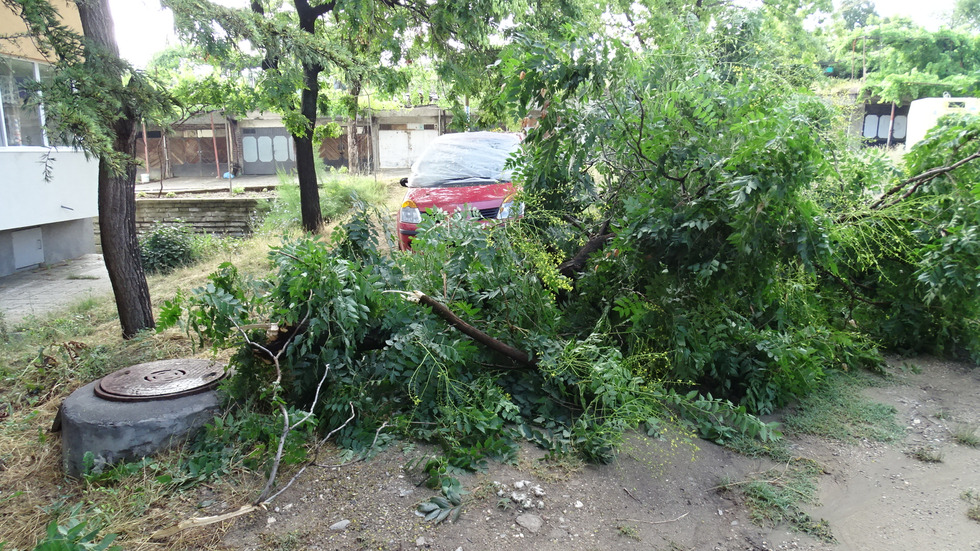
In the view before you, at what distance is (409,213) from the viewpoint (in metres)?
8.91

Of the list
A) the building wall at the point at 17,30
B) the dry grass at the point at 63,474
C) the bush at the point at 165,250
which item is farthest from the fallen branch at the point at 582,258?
the building wall at the point at 17,30

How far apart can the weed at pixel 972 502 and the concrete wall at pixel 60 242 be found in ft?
44.0

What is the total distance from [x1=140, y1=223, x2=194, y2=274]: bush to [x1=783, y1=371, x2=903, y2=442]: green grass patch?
10.2 metres

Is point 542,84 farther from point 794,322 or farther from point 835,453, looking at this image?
point 835,453

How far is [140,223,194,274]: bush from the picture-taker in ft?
35.6

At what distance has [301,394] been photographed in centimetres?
371

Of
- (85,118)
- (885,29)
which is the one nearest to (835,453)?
(85,118)

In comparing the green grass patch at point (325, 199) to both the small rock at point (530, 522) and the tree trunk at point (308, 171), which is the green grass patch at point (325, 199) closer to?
the tree trunk at point (308, 171)

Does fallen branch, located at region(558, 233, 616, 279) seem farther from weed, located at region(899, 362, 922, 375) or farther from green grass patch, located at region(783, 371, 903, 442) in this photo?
weed, located at region(899, 362, 922, 375)

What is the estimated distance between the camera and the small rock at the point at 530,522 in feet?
9.50

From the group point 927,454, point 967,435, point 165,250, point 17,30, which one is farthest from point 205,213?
point 967,435

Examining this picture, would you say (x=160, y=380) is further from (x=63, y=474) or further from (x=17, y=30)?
(x=17, y=30)

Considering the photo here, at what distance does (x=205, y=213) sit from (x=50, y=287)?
6.31 m

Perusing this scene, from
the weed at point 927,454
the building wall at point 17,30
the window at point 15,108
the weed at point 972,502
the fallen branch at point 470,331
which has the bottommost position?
the weed at point 972,502
